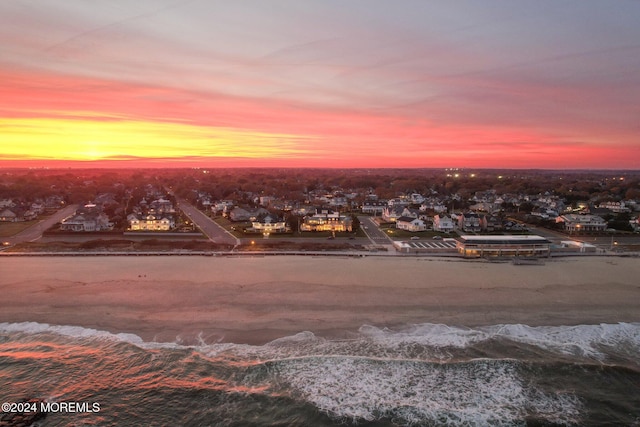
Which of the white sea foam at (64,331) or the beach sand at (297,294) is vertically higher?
the beach sand at (297,294)

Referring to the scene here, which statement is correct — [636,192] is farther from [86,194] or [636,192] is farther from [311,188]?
[86,194]

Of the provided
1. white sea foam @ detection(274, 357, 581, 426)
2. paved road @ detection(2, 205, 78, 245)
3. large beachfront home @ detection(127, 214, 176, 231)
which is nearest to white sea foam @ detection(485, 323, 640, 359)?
white sea foam @ detection(274, 357, 581, 426)

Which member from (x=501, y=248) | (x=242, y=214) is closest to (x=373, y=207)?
(x=242, y=214)

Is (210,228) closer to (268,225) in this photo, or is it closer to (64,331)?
(268,225)

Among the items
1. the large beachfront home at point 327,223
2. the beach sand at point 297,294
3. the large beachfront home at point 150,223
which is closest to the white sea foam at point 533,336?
the beach sand at point 297,294

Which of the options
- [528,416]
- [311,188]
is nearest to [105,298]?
[528,416]

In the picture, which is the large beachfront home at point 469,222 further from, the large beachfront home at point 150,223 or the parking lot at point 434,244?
the large beachfront home at point 150,223

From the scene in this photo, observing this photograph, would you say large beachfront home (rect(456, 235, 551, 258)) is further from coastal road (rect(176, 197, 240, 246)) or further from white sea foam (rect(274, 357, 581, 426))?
coastal road (rect(176, 197, 240, 246))
